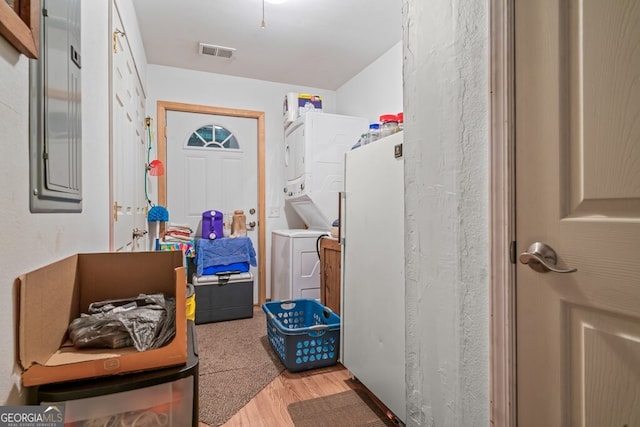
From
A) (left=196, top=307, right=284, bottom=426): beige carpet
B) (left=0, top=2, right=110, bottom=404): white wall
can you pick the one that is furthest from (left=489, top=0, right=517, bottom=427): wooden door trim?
(left=196, top=307, right=284, bottom=426): beige carpet

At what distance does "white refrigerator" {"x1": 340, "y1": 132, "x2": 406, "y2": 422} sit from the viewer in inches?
59.6

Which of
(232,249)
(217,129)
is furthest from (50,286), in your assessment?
(217,129)

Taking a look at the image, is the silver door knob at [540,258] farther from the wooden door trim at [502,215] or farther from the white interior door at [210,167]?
the white interior door at [210,167]

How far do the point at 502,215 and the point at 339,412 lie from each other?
133 cm

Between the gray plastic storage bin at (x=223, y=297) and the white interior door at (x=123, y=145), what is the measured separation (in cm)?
76

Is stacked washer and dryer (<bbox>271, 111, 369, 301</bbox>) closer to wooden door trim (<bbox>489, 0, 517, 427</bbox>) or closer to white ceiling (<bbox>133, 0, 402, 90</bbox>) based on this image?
white ceiling (<bbox>133, 0, 402, 90</bbox>)

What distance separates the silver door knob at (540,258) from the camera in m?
0.86

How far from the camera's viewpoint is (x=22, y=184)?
2.16ft

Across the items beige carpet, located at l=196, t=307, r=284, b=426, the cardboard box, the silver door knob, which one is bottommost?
beige carpet, located at l=196, t=307, r=284, b=426

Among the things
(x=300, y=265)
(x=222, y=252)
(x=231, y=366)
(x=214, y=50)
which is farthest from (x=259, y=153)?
(x=231, y=366)

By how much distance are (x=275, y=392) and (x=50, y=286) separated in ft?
4.86

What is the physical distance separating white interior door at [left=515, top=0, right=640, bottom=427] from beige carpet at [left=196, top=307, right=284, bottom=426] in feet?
4.64

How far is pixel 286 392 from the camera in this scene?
1891mm

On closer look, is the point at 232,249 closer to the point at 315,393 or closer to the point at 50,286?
the point at 315,393
